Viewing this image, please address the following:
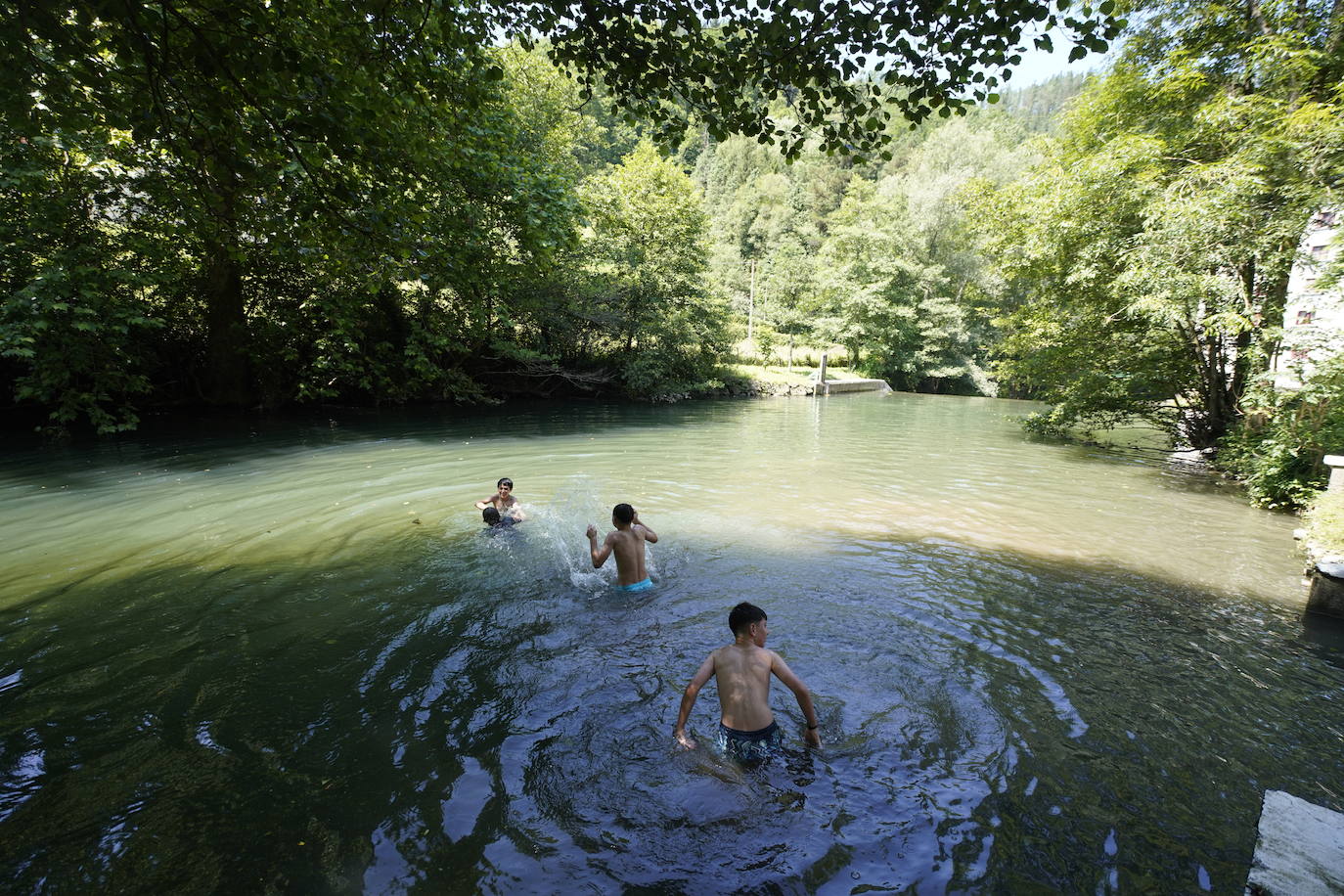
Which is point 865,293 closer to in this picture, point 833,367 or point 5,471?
point 833,367

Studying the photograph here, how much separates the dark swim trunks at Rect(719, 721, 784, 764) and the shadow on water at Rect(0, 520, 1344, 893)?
0.10m

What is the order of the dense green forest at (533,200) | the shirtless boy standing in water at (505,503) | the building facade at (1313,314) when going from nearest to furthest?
the dense green forest at (533,200) → the shirtless boy standing in water at (505,503) → the building facade at (1313,314)

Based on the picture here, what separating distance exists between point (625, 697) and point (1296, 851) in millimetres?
3917

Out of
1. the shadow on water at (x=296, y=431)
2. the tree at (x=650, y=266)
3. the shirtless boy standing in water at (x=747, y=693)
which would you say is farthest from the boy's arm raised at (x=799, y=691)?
the tree at (x=650, y=266)

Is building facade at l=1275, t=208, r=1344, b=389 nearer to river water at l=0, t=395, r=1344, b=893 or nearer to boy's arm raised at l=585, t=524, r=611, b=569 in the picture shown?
river water at l=0, t=395, r=1344, b=893

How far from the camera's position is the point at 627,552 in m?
7.11

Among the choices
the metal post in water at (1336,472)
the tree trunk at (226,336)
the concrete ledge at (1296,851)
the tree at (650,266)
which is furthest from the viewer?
the tree at (650,266)

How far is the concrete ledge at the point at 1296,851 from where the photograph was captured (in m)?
1.78

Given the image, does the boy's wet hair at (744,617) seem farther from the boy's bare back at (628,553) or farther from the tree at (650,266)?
the tree at (650,266)

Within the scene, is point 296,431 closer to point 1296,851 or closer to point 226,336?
point 226,336

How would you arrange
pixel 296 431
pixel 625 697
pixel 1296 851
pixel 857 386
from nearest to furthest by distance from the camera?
pixel 1296 851
pixel 625 697
pixel 296 431
pixel 857 386

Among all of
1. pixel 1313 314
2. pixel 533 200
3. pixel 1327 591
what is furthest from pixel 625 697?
pixel 1313 314

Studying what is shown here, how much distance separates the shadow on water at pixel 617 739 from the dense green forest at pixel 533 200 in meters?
4.54

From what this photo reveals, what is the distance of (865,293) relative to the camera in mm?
46562
